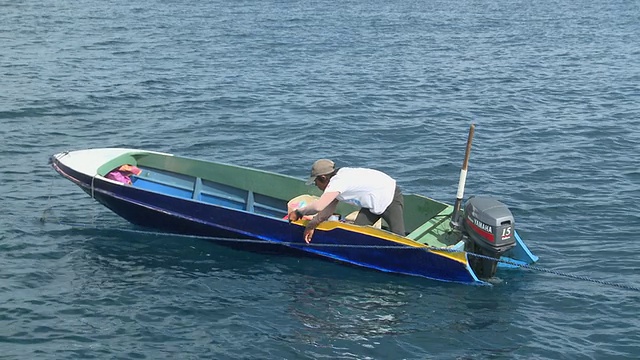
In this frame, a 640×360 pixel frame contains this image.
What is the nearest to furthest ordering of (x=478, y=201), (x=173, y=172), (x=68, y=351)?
(x=68, y=351) < (x=478, y=201) < (x=173, y=172)

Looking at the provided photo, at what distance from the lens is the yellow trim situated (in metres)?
13.5

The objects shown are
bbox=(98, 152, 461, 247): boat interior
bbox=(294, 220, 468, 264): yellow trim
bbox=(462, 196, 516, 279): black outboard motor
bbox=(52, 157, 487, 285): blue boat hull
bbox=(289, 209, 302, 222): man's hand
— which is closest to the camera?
bbox=(462, 196, 516, 279): black outboard motor

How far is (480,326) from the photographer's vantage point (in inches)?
497

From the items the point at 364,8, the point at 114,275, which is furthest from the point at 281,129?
the point at 364,8

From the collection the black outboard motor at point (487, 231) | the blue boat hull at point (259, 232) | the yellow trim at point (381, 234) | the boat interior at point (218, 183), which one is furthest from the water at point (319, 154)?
the boat interior at point (218, 183)

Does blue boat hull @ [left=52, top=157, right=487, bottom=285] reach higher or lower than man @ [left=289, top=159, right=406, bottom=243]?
lower

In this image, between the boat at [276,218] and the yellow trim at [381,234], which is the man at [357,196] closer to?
the yellow trim at [381,234]

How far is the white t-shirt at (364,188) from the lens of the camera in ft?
44.7

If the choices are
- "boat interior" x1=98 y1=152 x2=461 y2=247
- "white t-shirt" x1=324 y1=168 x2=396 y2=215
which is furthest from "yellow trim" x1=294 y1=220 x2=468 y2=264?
"boat interior" x1=98 y1=152 x2=461 y2=247

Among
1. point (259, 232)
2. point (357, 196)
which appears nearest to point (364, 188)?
point (357, 196)

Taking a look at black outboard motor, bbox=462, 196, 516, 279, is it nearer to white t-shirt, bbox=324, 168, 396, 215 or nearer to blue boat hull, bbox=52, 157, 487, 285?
blue boat hull, bbox=52, 157, 487, 285

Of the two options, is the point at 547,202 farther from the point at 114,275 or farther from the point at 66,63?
the point at 66,63

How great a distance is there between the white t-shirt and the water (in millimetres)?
1341

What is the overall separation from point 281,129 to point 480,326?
1262cm
